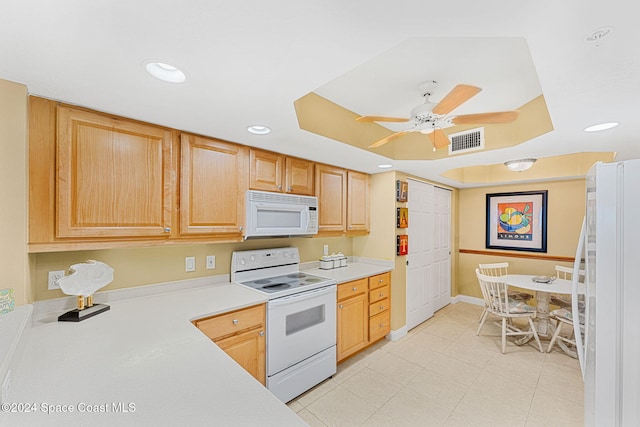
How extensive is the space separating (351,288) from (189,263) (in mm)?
1528


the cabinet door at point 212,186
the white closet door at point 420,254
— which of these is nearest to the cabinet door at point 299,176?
the cabinet door at point 212,186

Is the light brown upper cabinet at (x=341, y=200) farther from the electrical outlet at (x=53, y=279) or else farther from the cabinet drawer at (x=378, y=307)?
the electrical outlet at (x=53, y=279)

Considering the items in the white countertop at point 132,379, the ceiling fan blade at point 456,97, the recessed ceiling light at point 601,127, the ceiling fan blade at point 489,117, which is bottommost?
the white countertop at point 132,379

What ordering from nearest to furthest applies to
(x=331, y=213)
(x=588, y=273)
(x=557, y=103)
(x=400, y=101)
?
1. (x=588, y=273)
2. (x=557, y=103)
3. (x=400, y=101)
4. (x=331, y=213)

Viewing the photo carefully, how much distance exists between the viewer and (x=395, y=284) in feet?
10.8

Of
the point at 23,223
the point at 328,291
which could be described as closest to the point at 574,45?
the point at 328,291

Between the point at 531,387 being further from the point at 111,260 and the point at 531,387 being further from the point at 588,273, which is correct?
the point at 111,260

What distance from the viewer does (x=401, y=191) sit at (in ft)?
10.8

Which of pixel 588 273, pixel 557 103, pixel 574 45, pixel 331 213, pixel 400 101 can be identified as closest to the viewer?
pixel 574 45

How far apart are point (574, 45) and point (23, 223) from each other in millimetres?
2504

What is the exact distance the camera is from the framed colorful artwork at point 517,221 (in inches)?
156

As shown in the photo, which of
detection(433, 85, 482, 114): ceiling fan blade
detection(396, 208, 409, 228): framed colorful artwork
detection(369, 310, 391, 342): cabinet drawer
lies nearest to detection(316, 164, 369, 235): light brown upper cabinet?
detection(396, 208, 409, 228): framed colorful artwork

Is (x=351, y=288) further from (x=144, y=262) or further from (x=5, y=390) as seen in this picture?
(x=5, y=390)

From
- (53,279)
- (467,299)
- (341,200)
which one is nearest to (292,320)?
(341,200)
